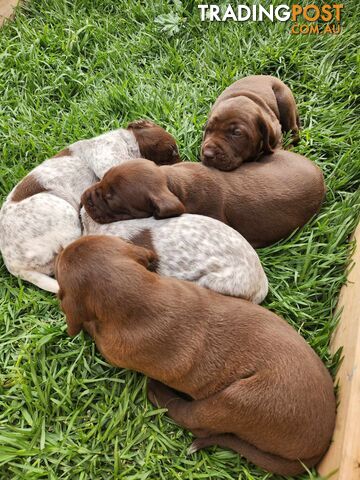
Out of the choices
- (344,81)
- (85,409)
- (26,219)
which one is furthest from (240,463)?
(344,81)

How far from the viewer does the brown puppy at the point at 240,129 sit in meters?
4.30

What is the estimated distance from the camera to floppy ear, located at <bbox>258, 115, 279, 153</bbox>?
445 cm

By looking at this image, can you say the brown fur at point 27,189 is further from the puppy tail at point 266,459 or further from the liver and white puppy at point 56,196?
the puppy tail at point 266,459

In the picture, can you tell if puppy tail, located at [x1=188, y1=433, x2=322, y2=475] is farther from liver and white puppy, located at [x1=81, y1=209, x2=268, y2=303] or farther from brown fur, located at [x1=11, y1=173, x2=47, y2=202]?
brown fur, located at [x1=11, y1=173, x2=47, y2=202]

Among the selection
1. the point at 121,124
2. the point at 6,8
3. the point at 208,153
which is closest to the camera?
the point at 208,153

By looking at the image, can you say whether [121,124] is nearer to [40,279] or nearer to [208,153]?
[208,153]

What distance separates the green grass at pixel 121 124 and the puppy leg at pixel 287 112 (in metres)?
0.19

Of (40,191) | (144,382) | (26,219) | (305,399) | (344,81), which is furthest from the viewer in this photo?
(344,81)

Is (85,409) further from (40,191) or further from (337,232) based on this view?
(337,232)

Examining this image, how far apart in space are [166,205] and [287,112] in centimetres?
204

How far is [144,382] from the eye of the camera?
3395 mm

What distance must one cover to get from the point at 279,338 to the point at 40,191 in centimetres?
234

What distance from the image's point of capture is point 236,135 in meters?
4.39

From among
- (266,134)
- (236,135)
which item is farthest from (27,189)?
(266,134)
